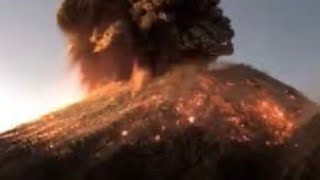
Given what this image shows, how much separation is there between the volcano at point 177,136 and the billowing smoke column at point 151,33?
1.43 metres

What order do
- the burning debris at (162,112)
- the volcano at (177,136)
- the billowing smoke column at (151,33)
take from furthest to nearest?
the billowing smoke column at (151,33) → the burning debris at (162,112) → the volcano at (177,136)

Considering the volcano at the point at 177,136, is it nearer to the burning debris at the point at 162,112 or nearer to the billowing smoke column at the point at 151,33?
the burning debris at the point at 162,112

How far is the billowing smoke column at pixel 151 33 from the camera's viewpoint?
8000 centimetres

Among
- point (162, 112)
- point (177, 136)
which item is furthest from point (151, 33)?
point (177, 136)

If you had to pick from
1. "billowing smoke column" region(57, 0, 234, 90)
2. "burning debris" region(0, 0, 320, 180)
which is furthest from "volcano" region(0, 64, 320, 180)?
"billowing smoke column" region(57, 0, 234, 90)

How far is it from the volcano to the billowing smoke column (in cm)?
143

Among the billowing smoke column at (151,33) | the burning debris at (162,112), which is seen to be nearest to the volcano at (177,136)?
the burning debris at (162,112)

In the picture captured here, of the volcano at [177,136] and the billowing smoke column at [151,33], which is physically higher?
the billowing smoke column at [151,33]

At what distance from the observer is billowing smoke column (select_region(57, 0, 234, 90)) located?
80000mm

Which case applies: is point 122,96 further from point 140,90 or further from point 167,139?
point 167,139

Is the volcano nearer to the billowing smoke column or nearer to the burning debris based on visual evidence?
the burning debris

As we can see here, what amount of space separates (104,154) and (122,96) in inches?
349

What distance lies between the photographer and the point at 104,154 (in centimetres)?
7112

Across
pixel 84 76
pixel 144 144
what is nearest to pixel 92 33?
pixel 84 76
